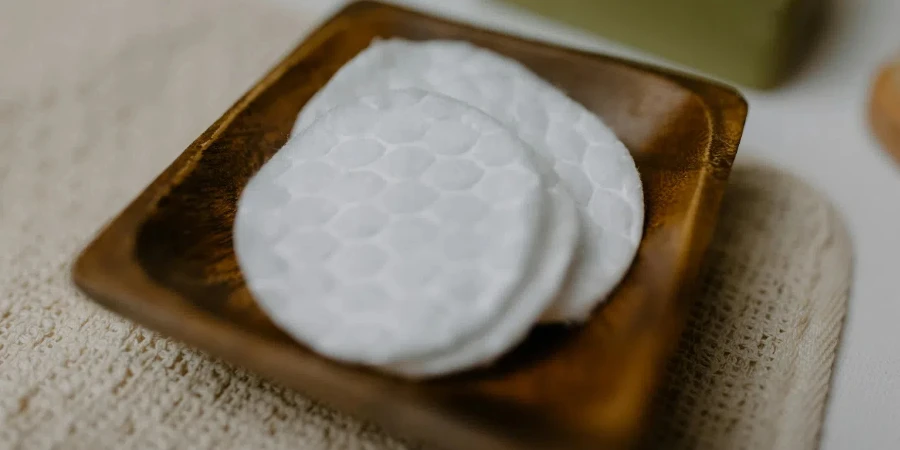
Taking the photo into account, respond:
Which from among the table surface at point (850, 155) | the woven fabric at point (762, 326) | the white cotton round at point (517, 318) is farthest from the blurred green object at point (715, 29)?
the white cotton round at point (517, 318)

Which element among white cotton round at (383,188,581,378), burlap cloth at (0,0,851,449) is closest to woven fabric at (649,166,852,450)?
burlap cloth at (0,0,851,449)

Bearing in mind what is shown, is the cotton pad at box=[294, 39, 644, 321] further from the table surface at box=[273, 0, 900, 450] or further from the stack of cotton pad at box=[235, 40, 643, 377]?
the table surface at box=[273, 0, 900, 450]

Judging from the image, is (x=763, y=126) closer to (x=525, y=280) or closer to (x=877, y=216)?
(x=877, y=216)

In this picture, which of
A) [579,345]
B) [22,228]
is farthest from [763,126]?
[22,228]

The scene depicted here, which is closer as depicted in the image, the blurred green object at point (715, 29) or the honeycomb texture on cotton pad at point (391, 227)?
the honeycomb texture on cotton pad at point (391, 227)

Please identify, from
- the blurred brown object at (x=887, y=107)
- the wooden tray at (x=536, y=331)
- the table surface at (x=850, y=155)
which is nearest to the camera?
the wooden tray at (x=536, y=331)

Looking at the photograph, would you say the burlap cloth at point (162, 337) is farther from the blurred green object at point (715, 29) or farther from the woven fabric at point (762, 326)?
the blurred green object at point (715, 29)
